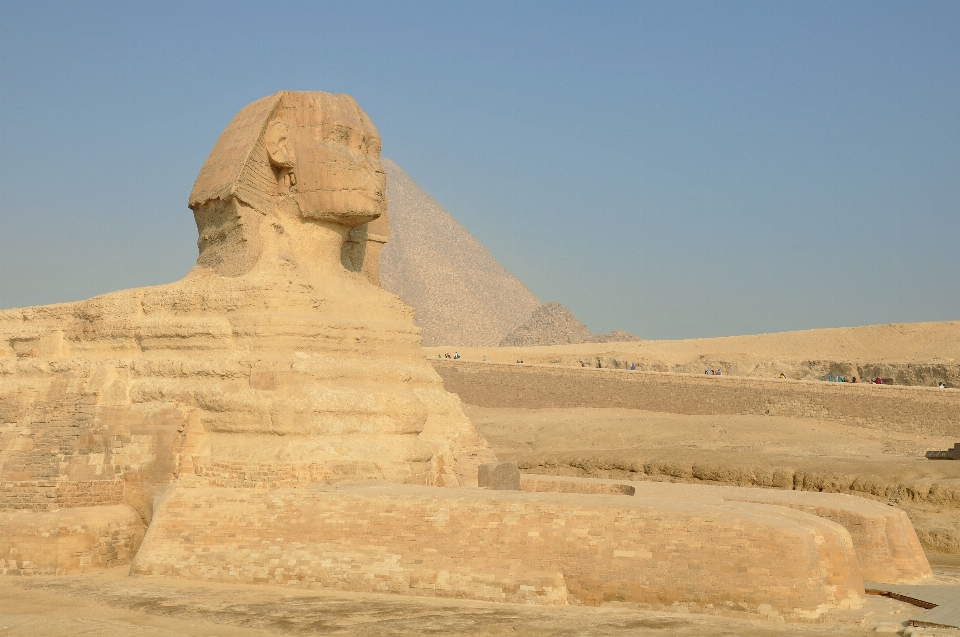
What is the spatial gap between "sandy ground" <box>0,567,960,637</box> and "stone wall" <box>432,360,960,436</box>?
16030mm

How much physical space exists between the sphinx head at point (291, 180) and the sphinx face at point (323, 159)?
10 mm

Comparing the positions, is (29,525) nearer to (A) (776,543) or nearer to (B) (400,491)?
(B) (400,491)

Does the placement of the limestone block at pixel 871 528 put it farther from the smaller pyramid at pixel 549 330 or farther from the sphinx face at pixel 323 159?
the smaller pyramid at pixel 549 330

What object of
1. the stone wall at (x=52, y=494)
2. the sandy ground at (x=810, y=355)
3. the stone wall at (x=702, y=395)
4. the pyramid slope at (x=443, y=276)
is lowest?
the stone wall at (x=52, y=494)

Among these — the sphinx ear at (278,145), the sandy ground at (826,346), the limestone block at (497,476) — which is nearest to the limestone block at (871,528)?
the limestone block at (497,476)

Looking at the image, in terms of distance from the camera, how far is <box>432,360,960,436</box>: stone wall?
2200 centimetres

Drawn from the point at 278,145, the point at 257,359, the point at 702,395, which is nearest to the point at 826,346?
the point at 702,395

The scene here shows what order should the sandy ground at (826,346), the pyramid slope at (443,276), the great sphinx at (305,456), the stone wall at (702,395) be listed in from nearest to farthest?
the great sphinx at (305,456) < the stone wall at (702,395) < the sandy ground at (826,346) < the pyramid slope at (443,276)

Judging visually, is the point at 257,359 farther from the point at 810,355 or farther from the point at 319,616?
the point at 810,355

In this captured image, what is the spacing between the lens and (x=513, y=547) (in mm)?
7254

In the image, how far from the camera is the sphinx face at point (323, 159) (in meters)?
10.2

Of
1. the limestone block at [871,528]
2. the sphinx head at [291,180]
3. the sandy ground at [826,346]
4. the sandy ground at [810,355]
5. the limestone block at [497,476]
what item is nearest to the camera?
the limestone block at [871,528]

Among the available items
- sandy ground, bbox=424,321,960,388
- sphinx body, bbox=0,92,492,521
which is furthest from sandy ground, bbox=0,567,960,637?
sandy ground, bbox=424,321,960,388

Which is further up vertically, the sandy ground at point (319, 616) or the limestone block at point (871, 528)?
the limestone block at point (871, 528)
